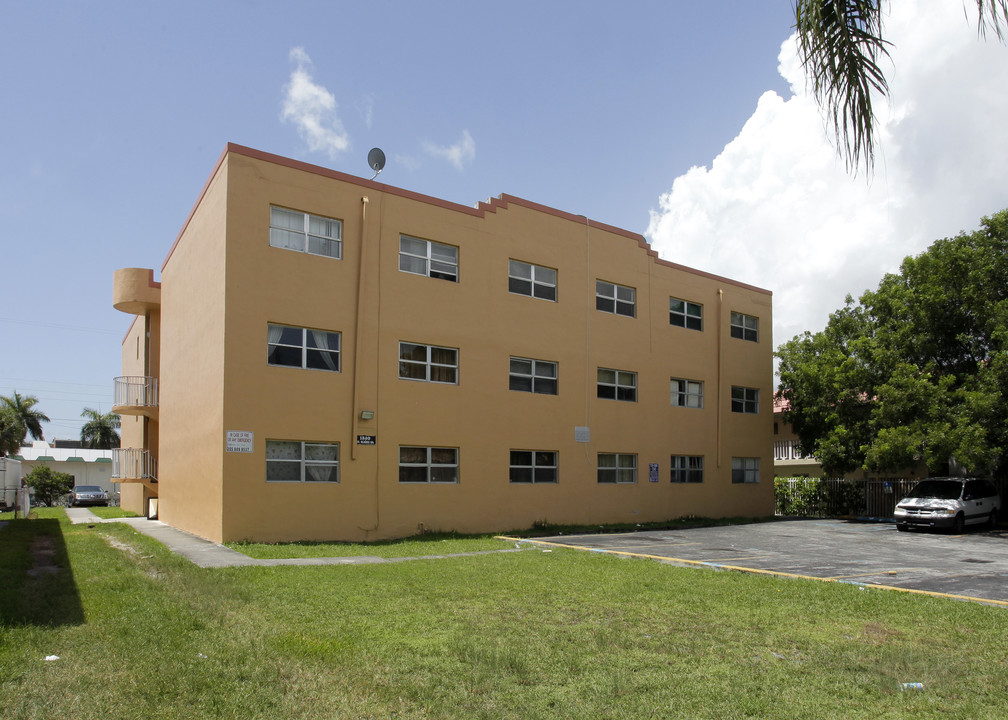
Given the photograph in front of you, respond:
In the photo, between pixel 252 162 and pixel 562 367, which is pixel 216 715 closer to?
pixel 252 162

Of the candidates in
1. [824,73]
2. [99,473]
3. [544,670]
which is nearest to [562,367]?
[544,670]

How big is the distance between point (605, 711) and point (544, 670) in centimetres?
115

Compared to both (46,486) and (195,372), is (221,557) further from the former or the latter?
(46,486)

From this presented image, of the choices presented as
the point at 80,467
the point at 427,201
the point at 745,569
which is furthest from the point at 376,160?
the point at 80,467

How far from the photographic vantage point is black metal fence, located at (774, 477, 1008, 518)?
104ft

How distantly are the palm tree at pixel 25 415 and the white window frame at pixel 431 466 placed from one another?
6023 cm

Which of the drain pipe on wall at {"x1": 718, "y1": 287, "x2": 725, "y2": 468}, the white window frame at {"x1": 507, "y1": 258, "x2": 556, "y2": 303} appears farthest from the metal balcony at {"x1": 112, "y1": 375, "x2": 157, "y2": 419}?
the drain pipe on wall at {"x1": 718, "y1": 287, "x2": 725, "y2": 468}

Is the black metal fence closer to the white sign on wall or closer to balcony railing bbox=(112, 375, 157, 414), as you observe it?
the white sign on wall

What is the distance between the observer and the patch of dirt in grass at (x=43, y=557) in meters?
12.8

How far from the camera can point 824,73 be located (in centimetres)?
514

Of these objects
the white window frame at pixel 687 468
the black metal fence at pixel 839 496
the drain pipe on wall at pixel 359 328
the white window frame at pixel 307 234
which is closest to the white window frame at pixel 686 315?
the white window frame at pixel 687 468

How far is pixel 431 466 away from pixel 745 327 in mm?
16831

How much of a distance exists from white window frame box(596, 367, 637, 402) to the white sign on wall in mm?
11814

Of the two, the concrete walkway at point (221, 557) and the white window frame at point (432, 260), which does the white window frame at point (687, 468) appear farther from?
the concrete walkway at point (221, 557)
